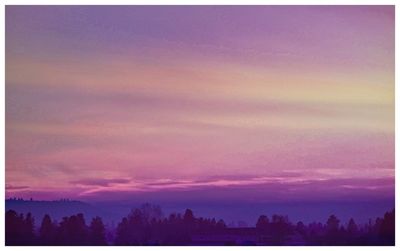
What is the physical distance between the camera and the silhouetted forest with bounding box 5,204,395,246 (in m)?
6.73

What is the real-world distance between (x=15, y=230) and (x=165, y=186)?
1.26 meters

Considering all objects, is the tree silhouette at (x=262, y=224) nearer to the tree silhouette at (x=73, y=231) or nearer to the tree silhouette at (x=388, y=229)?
the tree silhouette at (x=388, y=229)

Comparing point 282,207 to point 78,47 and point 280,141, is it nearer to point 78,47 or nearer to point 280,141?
point 280,141

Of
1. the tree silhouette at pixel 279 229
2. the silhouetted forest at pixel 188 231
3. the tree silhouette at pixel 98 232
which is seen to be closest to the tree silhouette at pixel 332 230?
the silhouetted forest at pixel 188 231

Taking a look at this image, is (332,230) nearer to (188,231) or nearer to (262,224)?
(262,224)

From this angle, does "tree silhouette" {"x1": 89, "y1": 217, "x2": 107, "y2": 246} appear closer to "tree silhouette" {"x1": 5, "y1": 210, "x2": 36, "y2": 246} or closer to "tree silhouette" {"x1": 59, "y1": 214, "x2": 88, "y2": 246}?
"tree silhouette" {"x1": 59, "y1": 214, "x2": 88, "y2": 246}

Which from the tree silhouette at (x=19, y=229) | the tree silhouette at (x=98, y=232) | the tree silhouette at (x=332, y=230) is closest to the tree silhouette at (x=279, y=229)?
the tree silhouette at (x=332, y=230)

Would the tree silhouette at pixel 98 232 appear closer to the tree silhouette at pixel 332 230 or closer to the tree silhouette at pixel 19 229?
the tree silhouette at pixel 19 229

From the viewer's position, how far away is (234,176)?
6.77 metres

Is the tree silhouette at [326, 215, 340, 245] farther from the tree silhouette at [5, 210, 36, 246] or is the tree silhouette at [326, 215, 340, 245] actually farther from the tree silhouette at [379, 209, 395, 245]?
the tree silhouette at [5, 210, 36, 246]

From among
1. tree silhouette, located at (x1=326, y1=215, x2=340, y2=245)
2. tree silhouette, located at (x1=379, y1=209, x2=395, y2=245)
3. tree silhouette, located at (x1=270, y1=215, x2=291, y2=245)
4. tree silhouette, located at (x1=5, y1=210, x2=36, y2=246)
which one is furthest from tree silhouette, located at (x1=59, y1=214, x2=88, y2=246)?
tree silhouette, located at (x1=379, y1=209, x2=395, y2=245)

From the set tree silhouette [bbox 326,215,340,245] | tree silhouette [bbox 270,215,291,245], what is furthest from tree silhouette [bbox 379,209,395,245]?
tree silhouette [bbox 270,215,291,245]

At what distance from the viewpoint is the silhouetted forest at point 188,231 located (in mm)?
6734

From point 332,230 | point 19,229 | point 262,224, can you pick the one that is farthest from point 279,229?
point 19,229
